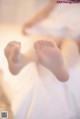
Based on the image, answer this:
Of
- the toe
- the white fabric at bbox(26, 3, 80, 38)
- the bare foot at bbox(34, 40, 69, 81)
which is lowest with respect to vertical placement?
the bare foot at bbox(34, 40, 69, 81)

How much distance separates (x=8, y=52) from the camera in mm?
563

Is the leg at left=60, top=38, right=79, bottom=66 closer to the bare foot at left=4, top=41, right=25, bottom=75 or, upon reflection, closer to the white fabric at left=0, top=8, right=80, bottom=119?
the white fabric at left=0, top=8, right=80, bottom=119

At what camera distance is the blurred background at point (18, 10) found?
60cm

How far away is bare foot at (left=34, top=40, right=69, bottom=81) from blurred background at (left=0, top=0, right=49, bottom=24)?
12 centimetres

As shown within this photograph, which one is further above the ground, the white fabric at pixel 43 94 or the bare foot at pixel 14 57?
the bare foot at pixel 14 57

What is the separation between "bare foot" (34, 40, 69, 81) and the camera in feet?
1.77

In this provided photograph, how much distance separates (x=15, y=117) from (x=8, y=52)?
0.18m

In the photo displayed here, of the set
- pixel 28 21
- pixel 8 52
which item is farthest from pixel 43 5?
pixel 8 52

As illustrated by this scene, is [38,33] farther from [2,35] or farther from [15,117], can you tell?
[15,117]

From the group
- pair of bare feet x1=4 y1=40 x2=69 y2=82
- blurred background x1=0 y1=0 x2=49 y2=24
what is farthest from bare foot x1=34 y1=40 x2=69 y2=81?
blurred background x1=0 y1=0 x2=49 y2=24

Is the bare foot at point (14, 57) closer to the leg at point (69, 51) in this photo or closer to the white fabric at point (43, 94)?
the white fabric at point (43, 94)

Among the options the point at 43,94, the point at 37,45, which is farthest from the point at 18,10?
the point at 43,94

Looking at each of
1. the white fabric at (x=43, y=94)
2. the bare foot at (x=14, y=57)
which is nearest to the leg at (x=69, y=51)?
the white fabric at (x=43, y=94)

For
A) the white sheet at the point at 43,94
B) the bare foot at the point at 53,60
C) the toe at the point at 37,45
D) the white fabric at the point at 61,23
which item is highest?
the white fabric at the point at 61,23
